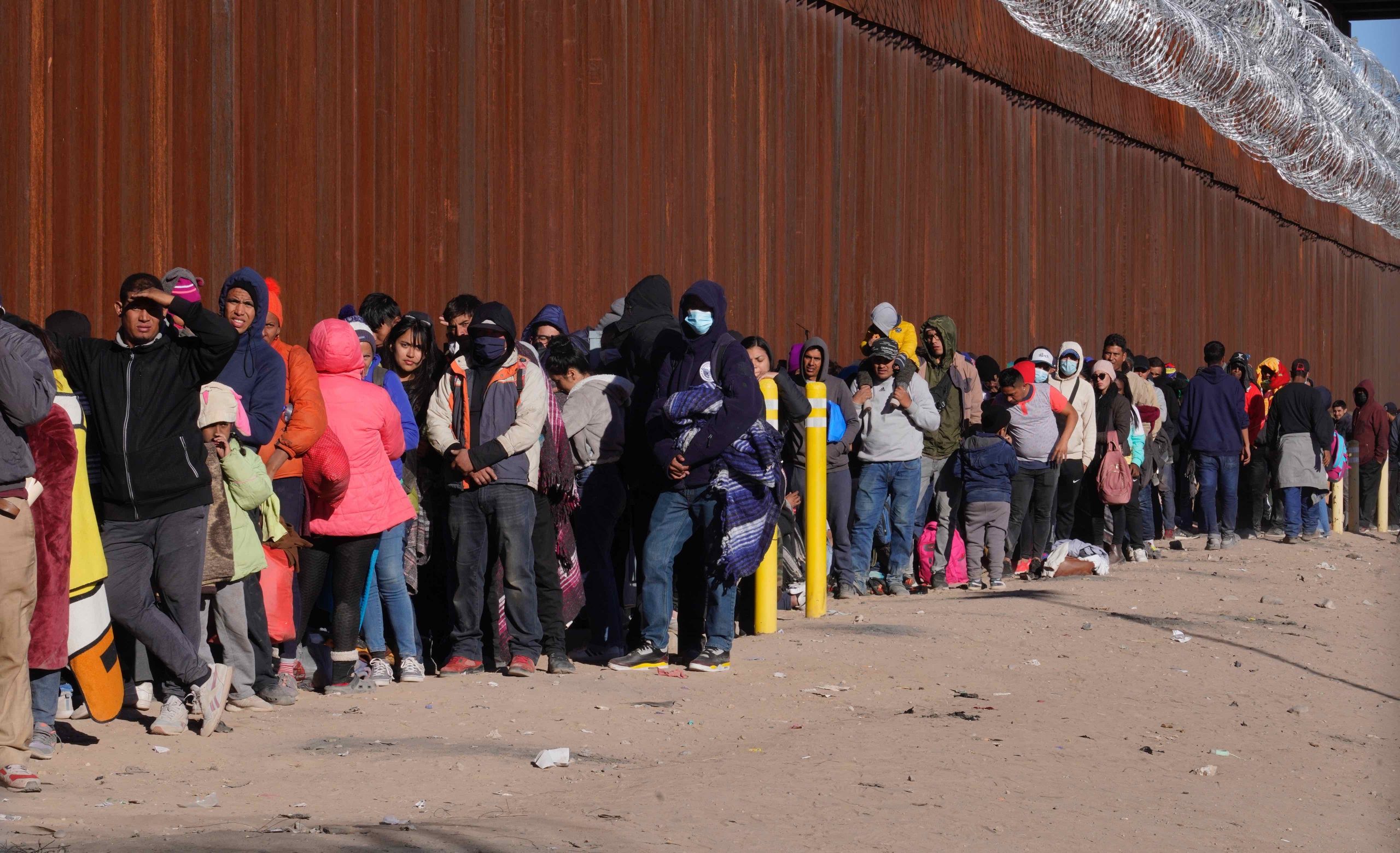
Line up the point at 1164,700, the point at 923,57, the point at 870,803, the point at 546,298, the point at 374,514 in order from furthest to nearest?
the point at 923,57 → the point at 546,298 → the point at 1164,700 → the point at 374,514 → the point at 870,803

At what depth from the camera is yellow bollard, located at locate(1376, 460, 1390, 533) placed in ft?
68.1

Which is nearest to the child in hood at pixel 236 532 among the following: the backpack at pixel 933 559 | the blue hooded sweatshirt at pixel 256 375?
the blue hooded sweatshirt at pixel 256 375

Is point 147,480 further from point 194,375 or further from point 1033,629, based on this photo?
point 1033,629

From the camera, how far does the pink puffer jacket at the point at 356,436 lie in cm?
745

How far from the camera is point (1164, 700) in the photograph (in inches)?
315

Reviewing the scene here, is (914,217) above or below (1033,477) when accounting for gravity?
above

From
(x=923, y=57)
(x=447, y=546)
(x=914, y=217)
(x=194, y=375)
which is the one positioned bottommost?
(x=447, y=546)

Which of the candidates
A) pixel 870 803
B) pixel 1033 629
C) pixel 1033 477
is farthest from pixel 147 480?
pixel 1033 477

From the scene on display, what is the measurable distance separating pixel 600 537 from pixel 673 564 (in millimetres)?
438

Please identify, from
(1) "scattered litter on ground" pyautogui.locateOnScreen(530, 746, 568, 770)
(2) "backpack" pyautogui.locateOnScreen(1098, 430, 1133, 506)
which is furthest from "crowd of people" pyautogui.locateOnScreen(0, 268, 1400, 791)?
(2) "backpack" pyautogui.locateOnScreen(1098, 430, 1133, 506)

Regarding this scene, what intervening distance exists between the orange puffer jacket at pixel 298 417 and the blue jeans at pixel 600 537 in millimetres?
1496

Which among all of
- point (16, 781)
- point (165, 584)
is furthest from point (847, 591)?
point (16, 781)

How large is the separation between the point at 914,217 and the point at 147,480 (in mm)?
12212

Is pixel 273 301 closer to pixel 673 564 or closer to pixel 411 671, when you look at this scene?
pixel 411 671
